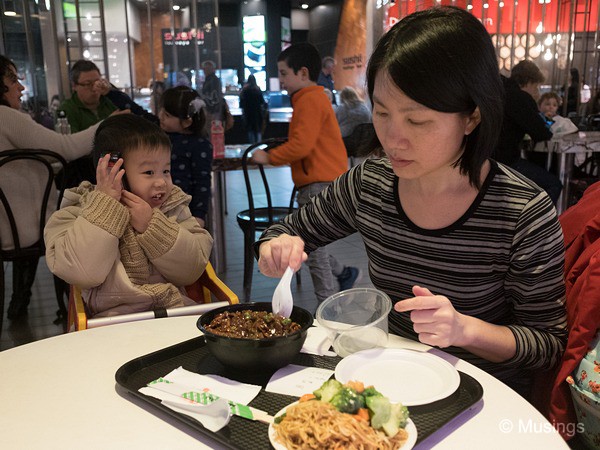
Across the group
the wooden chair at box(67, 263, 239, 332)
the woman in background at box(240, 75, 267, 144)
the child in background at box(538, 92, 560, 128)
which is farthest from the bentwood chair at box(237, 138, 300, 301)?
the woman in background at box(240, 75, 267, 144)

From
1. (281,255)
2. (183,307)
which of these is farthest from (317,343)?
(183,307)

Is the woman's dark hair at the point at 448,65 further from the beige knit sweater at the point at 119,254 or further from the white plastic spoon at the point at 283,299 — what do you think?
the beige knit sweater at the point at 119,254

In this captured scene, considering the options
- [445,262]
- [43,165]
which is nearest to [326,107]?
[43,165]

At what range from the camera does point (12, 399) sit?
3.45 feet

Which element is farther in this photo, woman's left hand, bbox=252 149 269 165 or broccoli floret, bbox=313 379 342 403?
woman's left hand, bbox=252 149 269 165

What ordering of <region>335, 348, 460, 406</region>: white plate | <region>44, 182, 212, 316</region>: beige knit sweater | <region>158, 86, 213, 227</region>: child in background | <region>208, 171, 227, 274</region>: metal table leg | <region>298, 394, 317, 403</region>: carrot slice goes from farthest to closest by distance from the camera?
<region>208, 171, 227, 274</region>: metal table leg, <region>158, 86, 213, 227</region>: child in background, <region>44, 182, 212, 316</region>: beige knit sweater, <region>335, 348, 460, 406</region>: white plate, <region>298, 394, 317, 403</region>: carrot slice

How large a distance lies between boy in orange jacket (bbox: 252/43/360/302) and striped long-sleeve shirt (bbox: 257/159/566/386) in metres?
2.00

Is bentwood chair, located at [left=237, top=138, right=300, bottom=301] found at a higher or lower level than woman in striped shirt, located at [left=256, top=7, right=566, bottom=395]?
lower

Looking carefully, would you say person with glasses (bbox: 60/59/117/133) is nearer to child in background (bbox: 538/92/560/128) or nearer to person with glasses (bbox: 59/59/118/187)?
person with glasses (bbox: 59/59/118/187)

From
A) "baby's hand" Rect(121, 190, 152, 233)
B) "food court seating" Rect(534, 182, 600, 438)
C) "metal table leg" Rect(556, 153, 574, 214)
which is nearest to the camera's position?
"food court seating" Rect(534, 182, 600, 438)

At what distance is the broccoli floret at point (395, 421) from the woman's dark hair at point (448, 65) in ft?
2.15

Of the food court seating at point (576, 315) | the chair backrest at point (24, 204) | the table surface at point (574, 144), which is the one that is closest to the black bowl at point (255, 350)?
the food court seating at point (576, 315)

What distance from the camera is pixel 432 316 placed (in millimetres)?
1101

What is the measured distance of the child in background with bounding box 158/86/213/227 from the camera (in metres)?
3.32
